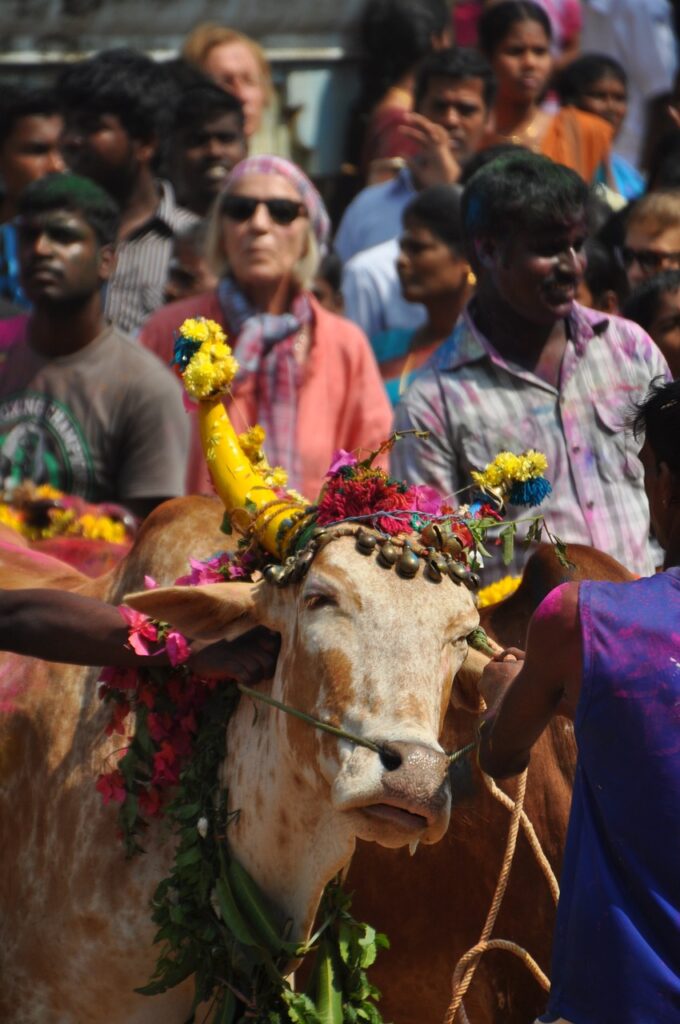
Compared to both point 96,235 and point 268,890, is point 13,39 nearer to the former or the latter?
point 96,235

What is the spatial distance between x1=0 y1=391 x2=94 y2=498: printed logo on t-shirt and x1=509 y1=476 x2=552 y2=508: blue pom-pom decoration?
2.84 metres

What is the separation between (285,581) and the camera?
472cm

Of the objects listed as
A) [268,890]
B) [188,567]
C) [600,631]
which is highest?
[600,631]

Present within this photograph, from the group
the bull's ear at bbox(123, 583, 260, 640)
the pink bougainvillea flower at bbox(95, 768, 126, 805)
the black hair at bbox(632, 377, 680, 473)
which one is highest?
the black hair at bbox(632, 377, 680, 473)

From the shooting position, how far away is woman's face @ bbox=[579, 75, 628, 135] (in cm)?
1154

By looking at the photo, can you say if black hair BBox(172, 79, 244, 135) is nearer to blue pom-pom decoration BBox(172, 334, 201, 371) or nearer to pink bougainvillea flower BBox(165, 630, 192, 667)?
blue pom-pom decoration BBox(172, 334, 201, 371)

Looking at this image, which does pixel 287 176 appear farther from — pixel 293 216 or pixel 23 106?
pixel 23 106

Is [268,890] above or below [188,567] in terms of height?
below

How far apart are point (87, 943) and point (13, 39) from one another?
30.7 feet

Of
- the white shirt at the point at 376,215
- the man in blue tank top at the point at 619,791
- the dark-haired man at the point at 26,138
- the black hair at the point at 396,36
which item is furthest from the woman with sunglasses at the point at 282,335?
the black hair at the point at 396,36

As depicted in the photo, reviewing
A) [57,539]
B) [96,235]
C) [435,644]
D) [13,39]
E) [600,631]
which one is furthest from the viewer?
[13,39]

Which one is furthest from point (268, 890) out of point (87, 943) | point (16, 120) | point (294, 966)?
point (16, 120)

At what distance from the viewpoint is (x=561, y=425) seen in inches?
257

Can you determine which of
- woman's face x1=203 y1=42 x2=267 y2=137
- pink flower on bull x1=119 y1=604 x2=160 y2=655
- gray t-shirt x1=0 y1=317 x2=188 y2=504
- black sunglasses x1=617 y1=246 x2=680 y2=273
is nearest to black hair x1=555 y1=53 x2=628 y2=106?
woman's face x1=203 y1=42 x2=267 y2=137
